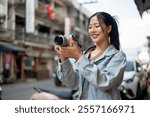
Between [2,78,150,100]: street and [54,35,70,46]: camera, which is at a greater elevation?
[54,35,70,46]: camera

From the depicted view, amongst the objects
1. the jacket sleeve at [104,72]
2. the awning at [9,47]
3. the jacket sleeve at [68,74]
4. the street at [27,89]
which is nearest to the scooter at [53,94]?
the street at [27,89]

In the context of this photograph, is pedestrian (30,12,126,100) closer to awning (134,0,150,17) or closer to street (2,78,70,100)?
awning (134,0,150,17)

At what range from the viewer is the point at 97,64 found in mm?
954

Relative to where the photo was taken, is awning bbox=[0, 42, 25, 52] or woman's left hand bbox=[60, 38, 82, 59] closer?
woman's left hand bbox=[60, 38, 82, 59]

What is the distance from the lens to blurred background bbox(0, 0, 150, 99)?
1.35 m

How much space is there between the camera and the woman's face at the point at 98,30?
99 centimetres

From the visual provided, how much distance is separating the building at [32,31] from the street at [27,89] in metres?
0.04

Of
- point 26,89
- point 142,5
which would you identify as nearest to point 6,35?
point 26,89

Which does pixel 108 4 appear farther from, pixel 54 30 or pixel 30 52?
pixel 30 52

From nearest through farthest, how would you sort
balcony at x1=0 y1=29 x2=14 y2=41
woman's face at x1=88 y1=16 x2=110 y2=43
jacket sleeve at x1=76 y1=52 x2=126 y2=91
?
1. jacket sleeve at x1=76 y1=52 x2=126 y2=91
2. woman's face at x1=88 y1=16 x2=110 y2=43
3. balcony at x1=0 y1=29 x2=14 y2=41

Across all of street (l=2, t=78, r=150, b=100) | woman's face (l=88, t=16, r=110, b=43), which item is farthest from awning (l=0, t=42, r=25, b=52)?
woman's face (l=88, t=16, r=110, b=43)

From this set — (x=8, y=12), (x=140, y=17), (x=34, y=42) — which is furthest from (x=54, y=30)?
(x=140, y=17)

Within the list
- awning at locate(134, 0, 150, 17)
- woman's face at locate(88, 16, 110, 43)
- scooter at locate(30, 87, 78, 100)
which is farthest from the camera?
scooter at locate(30, 87, 78, 100)

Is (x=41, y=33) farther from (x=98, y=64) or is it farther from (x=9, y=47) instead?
(x=98, y=64)
